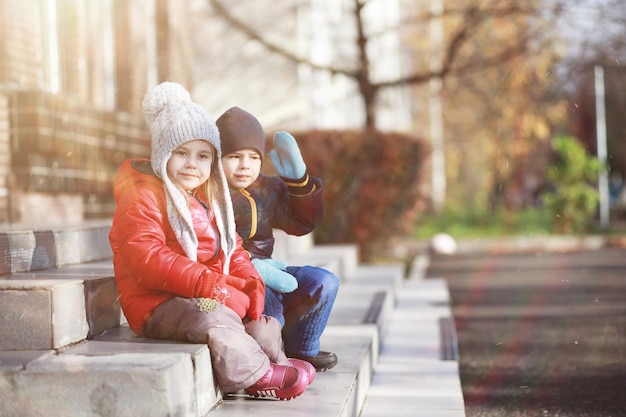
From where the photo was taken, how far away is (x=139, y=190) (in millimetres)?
3539

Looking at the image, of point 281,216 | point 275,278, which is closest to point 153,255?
point 275,278

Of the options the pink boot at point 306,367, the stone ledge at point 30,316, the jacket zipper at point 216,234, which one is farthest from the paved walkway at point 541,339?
the stone ledge at point 30,316

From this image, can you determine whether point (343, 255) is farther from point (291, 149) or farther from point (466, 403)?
point (291, 149)

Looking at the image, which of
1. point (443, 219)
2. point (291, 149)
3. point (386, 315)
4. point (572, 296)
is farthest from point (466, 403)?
point (443, 219)

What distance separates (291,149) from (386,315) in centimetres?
323

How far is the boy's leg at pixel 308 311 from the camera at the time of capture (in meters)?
4.21

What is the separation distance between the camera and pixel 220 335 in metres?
3.42

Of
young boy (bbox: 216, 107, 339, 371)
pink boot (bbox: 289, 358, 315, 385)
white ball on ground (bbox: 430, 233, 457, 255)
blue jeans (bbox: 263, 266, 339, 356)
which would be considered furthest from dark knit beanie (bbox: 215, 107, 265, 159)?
white ball on ground (bbox: 430, 233, 457, 255)

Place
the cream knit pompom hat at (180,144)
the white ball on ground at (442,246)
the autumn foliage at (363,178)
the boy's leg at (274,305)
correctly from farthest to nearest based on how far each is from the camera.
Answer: the white ball on ground at (442,246) < the autumn foliage at (363,178) < the boy's leg at (274,305) < the cream knit pompom hat at (180,144)

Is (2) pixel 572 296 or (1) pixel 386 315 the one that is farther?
(2) pixel 572 296

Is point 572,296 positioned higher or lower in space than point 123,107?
lower

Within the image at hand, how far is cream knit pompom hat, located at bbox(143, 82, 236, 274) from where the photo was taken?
3564 mm

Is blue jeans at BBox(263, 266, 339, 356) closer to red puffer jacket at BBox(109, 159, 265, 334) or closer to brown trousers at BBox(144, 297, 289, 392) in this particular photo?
red puffer jacket at BBox(109, 159, 265, 334)

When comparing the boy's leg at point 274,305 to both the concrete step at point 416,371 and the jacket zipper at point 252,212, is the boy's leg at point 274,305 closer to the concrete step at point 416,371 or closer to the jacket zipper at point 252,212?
the jacket zipper at point 252,212
